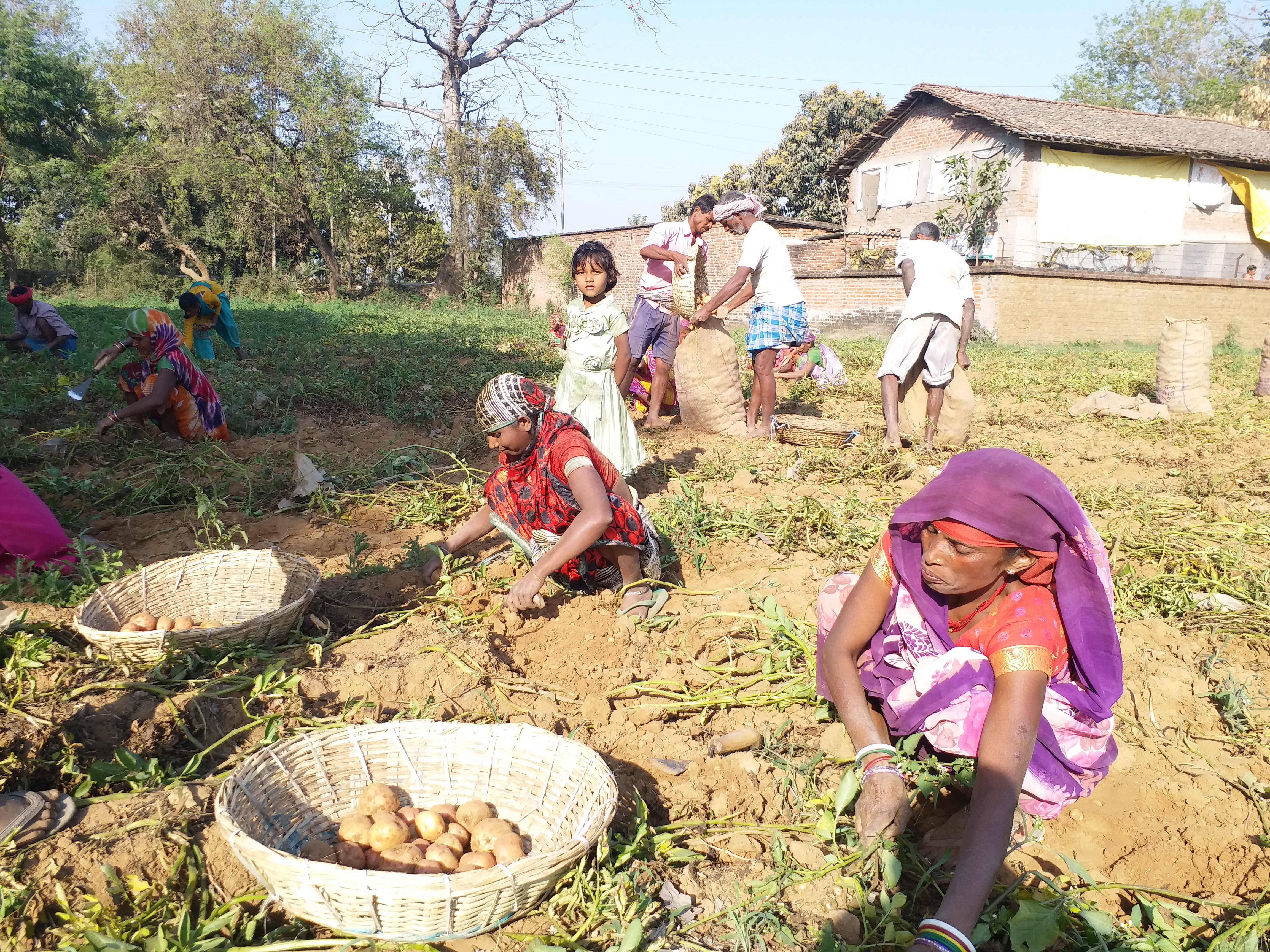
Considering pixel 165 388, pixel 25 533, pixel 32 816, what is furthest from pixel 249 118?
pixel 32 816

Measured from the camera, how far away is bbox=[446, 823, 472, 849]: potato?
1943mm

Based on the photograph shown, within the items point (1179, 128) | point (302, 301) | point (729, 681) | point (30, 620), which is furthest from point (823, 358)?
point (1179, 128)

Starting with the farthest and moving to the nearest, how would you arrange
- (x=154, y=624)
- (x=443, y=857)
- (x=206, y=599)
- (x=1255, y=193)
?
(x=1255, y=193) → (x=206, y=599) → (x=154, y=624) → (x=443, y=857)

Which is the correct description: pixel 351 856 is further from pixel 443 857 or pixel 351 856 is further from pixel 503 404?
pixel 503 404

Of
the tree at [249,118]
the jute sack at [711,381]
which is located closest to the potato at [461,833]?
the jute sack at [711,381]

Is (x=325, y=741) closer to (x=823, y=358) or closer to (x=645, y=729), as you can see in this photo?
(x=645, y=729)

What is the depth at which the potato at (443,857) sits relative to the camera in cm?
182

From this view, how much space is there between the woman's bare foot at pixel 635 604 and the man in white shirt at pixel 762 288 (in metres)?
3.04

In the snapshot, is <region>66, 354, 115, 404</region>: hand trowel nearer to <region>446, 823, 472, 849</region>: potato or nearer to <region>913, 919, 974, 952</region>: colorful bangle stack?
<region>446, 823, 472, 849</region>: potato

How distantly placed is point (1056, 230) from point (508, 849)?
1870 centimetres

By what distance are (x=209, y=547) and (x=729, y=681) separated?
2488 mm

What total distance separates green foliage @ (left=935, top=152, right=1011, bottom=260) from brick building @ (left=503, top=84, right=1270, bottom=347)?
0.66 ft

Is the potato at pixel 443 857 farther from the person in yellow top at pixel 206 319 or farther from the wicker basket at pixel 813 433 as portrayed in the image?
the person in yellow top at pixel 206 319

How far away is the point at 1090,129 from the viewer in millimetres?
17609
